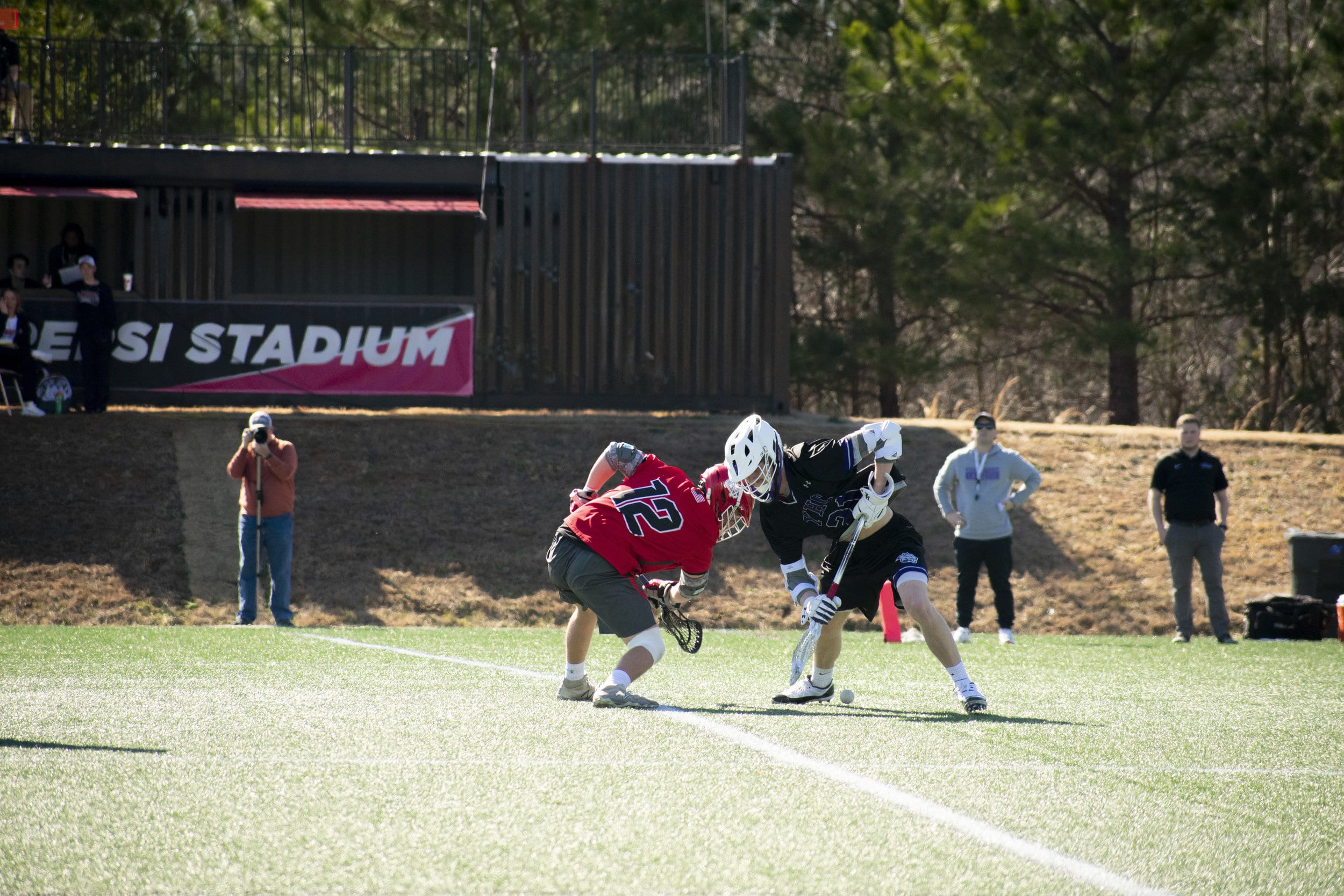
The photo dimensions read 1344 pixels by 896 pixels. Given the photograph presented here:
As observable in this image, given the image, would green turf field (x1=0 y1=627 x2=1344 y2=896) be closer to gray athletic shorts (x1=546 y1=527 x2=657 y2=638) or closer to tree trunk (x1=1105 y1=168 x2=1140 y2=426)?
gray athletic shorts (x1=546 y1=527 x2=657 y2=638)

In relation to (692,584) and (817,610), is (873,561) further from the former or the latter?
(692,584)

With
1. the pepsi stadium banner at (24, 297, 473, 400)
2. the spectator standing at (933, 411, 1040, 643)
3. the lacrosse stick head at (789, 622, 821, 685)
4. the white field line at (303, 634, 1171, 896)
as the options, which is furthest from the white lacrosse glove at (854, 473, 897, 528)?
the pepsi stadium banner at (24, 297, 473, 400)

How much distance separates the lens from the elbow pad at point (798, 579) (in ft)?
23.6

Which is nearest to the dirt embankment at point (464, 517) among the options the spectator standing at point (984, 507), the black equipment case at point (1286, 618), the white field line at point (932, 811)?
the black equipment case at point (1286, 618)

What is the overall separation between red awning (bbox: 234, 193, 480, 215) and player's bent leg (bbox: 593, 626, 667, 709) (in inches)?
556

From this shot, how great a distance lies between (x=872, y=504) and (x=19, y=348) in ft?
49.3

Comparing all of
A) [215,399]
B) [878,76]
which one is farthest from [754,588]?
[878,76]

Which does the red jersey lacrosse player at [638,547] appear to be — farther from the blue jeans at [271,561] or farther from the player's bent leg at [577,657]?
the blue jeans at [271,561]

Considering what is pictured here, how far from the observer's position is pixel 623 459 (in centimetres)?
711

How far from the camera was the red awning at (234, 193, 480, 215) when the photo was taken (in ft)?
65.4

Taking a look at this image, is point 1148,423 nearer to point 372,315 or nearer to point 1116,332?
point 1116,332

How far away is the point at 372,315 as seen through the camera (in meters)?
20.0

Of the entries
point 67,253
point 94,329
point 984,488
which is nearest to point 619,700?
point 984,488

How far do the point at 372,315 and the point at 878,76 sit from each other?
10.7 metres
